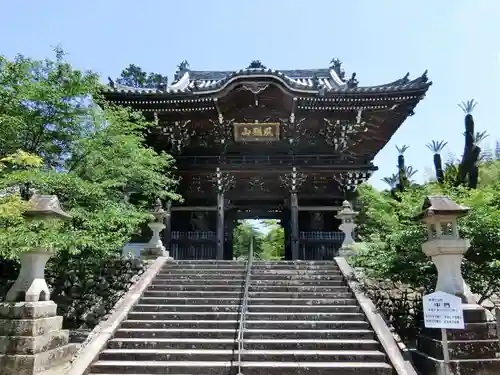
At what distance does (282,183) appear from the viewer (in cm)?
1329

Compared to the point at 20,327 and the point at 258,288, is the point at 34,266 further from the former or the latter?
the point at 258,288

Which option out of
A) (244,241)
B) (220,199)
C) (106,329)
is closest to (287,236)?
(220,199)

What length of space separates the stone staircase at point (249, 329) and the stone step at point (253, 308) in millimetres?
19

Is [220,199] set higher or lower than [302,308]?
higher

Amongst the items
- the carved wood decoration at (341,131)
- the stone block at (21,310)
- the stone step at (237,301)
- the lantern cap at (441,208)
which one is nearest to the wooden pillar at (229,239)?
the carved wood decoration at (341,131)

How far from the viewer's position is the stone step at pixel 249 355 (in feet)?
18.9

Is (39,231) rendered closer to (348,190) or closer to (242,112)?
(242,112)

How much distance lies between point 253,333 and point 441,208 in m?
3.78

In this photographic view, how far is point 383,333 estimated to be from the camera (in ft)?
20.0

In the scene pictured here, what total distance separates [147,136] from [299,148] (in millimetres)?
5703

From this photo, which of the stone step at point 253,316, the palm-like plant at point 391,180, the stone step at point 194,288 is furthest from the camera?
the palm-like plant at point 391,180

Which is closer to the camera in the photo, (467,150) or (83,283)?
(83,283)

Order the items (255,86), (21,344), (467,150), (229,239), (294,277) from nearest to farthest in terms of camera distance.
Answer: (21,344) < (294,277) < (255,86) < (229,239) < (467,150)

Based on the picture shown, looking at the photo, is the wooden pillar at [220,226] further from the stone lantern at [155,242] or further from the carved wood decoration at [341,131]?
the carved wood decoration at [341,131]
